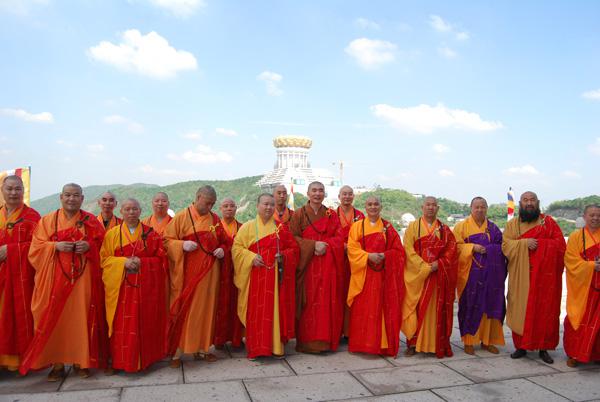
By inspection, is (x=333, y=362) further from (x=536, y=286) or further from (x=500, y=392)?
(x=536, y=286)

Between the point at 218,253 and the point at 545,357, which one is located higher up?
the point at 218,253

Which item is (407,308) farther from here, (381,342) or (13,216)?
(13,216)

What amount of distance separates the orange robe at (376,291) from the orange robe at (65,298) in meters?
2.59

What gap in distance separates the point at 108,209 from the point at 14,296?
4.40 ft

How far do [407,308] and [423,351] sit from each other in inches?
19.2

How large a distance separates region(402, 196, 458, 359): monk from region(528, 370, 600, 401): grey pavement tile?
976 mm

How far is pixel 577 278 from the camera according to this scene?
15.4ft

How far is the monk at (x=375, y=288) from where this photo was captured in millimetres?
4930

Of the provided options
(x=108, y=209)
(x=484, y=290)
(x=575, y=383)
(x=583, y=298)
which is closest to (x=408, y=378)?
(x=484, y=290)

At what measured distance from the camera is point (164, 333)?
4.53 meters

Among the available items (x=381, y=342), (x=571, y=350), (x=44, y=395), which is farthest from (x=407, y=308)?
(x=44, y=395)

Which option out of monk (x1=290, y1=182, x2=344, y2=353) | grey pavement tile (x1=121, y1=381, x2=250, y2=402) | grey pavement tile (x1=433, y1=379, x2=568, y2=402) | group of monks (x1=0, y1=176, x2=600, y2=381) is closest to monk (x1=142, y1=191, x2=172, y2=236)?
group of monks (x1=0, y1=176, x2=600, y2=381)

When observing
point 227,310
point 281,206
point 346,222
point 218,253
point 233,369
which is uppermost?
point 281,206

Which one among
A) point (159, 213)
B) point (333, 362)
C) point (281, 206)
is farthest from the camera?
point (281, 206)
